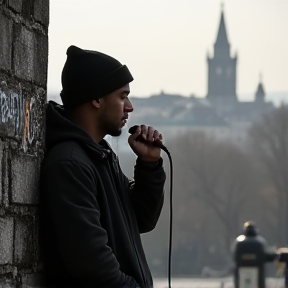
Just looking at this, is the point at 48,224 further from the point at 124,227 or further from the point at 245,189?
the point at 245,189

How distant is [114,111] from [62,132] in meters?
0.16

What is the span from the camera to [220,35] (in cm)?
16925

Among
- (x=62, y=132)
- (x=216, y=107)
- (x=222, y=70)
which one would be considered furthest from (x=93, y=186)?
(x=222, y=70)

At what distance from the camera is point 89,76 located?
13.2 feet

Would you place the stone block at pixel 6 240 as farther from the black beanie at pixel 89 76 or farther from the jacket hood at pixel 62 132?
the black beanie at pixel 89 76

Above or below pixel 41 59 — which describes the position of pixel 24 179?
below

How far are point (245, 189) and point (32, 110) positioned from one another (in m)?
87.4

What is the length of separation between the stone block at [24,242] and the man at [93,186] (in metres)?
0.04

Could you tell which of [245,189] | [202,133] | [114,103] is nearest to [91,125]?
[114,103]

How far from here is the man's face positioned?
403 cm

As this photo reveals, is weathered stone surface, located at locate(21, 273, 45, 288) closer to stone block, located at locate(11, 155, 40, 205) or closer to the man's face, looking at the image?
stone block, located at locate(11, 155, 40, 205)

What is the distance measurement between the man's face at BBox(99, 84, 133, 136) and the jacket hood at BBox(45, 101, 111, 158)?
6 centimetres

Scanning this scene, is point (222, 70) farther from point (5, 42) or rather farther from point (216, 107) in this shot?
point (5, 42)

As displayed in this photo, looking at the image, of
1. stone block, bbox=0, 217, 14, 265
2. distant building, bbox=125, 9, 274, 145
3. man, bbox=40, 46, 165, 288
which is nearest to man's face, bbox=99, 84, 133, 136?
man, bbox=40, 46, 165, 288
